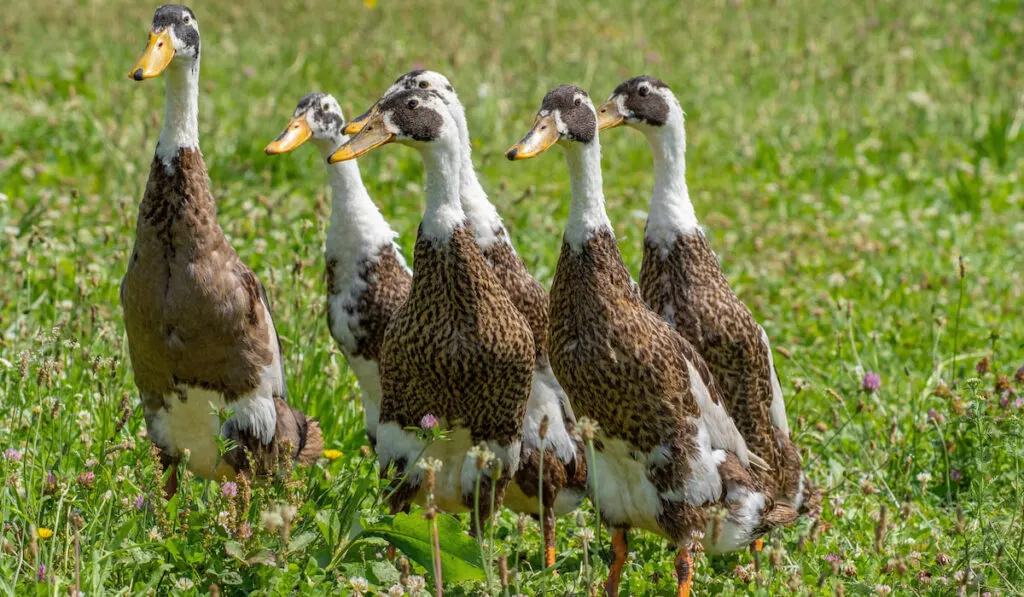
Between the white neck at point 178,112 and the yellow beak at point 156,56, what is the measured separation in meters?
0.08

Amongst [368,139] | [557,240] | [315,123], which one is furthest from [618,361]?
[557,240]

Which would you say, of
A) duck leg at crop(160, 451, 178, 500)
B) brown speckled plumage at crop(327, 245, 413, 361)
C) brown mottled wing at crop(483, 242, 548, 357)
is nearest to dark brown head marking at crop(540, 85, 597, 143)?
brown mottled wing at crop(483, 242, 548, 357)

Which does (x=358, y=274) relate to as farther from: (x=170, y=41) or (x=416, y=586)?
(x=416, y=586)

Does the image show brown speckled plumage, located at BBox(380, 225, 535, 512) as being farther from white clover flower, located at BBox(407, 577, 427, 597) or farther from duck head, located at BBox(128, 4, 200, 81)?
duck head, located at BBox(128, 4, 200, 81)

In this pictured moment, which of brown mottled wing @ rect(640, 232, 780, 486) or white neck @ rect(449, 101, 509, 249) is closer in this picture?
brown mottled wing @ rect(640, 232, 780, 486)

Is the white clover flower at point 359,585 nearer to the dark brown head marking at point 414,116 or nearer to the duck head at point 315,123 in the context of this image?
the dark brown head marking at point 414,116

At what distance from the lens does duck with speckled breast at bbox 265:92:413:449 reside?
15.3ft

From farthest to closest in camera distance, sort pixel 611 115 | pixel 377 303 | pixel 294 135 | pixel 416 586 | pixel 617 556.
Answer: pixel 294 135
pixel 377 303
pixel 611 115
pixel 617 556
pixel 416 586

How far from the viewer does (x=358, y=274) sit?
185 inches

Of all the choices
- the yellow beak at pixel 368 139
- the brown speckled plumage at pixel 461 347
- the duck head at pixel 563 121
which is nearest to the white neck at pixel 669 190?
the duck head at pixel 563 121

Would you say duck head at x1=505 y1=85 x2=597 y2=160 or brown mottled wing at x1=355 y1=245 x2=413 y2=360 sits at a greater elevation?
duck head at x1=505 y1=85 x2=597 y2=160

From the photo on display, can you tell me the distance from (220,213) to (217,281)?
8.66 ft

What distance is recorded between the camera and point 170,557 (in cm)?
338

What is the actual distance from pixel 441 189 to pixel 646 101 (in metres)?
0.95
